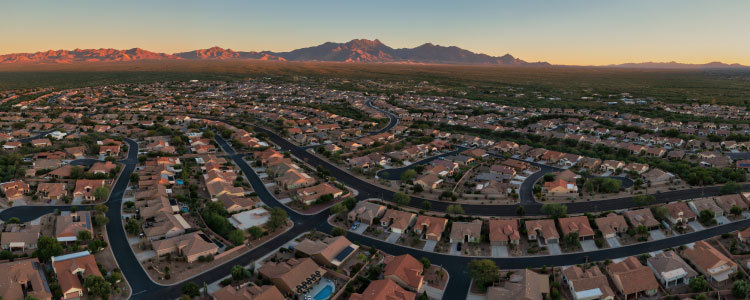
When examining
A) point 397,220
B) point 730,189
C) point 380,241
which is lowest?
point 380,241

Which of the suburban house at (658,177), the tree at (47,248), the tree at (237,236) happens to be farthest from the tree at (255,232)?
the suburban house at (658,177)

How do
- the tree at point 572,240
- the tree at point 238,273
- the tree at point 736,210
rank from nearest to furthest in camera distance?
the tree at point 238,273
the tree at point 572,240
the tree at point 736,210

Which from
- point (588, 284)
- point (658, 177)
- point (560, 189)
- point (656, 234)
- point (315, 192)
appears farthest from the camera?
point (658, 177)

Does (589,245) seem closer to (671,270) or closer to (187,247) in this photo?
(671,270)

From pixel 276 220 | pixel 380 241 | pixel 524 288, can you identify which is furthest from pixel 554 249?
pixel 276 220

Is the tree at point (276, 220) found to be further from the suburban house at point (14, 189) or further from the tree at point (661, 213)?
the tree at point (661, 213)

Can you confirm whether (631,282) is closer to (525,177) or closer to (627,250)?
(627,250)
